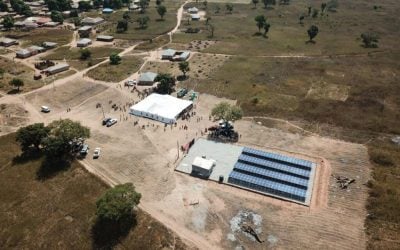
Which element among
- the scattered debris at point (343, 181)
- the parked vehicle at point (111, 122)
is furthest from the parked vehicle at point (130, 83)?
the scattered debris at point (343, 181)

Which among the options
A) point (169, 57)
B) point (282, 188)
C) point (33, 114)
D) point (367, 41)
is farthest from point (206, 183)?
point (367, 41)

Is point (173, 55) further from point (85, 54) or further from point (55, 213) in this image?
point (55, 213)

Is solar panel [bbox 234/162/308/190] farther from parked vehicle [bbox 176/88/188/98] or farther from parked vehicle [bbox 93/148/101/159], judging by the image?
parked vehicle [bbox 176/88/188/98]

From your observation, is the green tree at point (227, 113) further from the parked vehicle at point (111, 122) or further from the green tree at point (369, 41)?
the green tree at point (369, 41)

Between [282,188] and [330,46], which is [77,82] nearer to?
[282,188]

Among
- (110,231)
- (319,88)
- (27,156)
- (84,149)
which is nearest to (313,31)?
(319,88)
